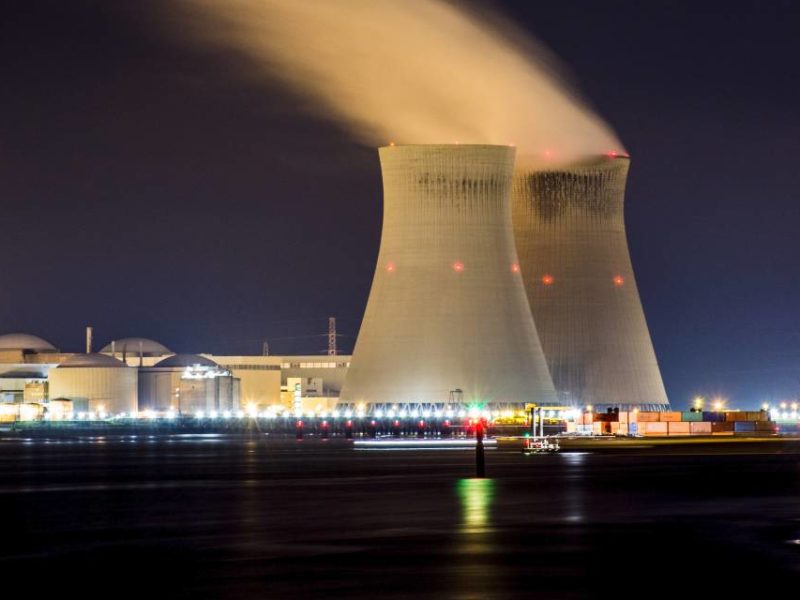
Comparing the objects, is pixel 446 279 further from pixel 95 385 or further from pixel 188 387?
pixel 95 385

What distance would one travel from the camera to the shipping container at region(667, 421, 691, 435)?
93475mm

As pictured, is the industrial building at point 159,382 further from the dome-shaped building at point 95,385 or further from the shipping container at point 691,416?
the shipping container at point 691,416

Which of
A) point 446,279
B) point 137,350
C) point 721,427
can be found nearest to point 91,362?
point 137,350

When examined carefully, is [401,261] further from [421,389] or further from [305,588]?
[305,588]

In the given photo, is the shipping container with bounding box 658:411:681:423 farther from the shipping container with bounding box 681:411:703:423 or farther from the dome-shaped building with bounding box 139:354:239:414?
the dome-shaped building with bounding box 139:354:239:414

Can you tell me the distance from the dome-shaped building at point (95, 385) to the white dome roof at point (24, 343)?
24155 mm

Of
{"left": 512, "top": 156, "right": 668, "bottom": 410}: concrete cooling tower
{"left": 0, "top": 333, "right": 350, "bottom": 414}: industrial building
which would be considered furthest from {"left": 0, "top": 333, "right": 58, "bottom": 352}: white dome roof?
{"left": 512, "top": 156, "right": 668, "bottom": 410}: concrete cooling tower

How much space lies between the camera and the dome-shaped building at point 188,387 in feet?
441

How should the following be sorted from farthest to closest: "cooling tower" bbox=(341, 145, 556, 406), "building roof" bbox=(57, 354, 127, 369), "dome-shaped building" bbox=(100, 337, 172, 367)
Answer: "dome-shaped building" bbox=(100, 337, 172, 367) < "building roof" bbox=(57, 354, 127, 369) < "cooling tower" bbox=(341, 145, 556, 406)

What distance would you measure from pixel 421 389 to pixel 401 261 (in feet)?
24.1

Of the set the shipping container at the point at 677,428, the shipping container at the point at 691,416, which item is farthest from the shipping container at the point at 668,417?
the shipping container at the point at 677,428

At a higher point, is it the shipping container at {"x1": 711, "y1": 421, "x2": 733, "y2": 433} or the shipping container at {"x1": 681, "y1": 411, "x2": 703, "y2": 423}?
the shipping container at {"x1": 681, "y1": 411, "x2": 703, "y2": 423}

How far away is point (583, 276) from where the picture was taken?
338 ft

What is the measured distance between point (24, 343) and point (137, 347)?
35.4 ft
